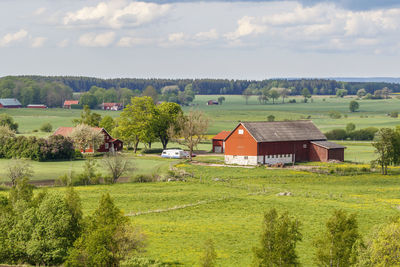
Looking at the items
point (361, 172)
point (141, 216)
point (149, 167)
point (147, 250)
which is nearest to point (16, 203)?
point (147, 250)

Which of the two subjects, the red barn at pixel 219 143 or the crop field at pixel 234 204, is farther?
the red barn at pixel 219 143

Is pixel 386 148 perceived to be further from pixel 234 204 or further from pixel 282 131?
pixel 234 204

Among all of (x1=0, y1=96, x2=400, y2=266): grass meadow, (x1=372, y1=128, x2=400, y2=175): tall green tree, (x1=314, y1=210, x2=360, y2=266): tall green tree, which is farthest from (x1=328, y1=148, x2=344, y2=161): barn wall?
(x1=314, y1=210, x2=360, y2=266): tall green tree

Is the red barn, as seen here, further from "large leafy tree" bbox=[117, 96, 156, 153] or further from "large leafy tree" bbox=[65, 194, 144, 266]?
"large leafy tree" bbox=[65, 194, 144, 266]

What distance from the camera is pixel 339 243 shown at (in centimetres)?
2877

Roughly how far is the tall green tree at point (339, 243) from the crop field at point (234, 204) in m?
4.57

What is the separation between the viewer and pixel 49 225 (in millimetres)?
33469

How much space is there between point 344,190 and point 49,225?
33.1 metres

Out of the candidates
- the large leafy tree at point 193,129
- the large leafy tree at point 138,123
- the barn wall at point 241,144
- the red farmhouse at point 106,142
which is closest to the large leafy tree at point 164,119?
the large leafy tree at point 138,123

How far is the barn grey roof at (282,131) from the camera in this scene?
79688 mm

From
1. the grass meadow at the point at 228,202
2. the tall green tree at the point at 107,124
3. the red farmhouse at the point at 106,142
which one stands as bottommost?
the grass meadow at the point at 228,202

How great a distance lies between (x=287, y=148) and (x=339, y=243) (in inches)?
2059

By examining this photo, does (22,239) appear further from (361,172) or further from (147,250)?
(361,172)

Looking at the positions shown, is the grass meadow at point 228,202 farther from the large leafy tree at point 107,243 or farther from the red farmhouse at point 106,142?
the red farmhouse at point 106,142
